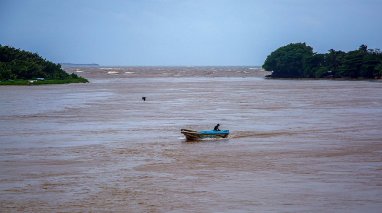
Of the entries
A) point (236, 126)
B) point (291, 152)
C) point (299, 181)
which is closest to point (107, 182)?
point (299, 181)

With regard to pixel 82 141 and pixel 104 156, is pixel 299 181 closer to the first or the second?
pixel 104 156

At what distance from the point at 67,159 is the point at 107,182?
12.4 ft

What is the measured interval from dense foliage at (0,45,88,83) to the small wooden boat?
54336 millimetres

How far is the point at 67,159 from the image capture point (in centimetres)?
1862

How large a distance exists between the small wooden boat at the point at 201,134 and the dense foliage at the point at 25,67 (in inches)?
2139

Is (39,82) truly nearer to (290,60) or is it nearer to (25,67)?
(25,67)

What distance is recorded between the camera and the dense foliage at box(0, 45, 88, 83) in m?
74.2

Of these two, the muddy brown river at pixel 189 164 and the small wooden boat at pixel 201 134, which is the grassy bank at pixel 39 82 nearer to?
the muddy brown river at pixel 189 164

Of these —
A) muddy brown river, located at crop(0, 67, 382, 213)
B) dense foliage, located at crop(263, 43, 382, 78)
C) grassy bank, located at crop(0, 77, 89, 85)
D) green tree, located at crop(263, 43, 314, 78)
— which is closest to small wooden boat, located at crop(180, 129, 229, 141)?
muddy brown river, located at crop(0, 67, 382, 213)

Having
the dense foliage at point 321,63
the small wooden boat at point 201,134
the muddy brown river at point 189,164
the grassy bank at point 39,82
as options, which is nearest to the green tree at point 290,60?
the dense foliage at point 321,63

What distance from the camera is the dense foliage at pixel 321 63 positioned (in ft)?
283

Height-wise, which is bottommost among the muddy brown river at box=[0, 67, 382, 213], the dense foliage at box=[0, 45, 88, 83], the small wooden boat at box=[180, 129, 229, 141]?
the muddy brown river at box=[0, 67, 382, 213]

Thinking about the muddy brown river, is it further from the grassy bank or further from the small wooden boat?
the grassy bank

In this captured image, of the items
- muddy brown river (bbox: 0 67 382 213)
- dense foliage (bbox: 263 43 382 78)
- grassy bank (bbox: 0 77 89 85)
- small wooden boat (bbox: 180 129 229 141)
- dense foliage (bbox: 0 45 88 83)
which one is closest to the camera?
muddy brown river (bbox: 0 67 382 213)
